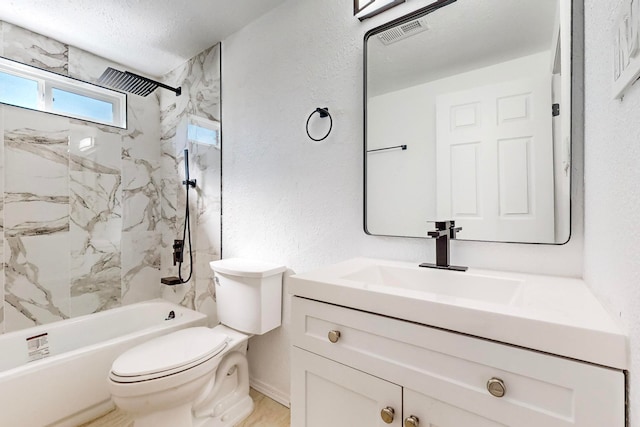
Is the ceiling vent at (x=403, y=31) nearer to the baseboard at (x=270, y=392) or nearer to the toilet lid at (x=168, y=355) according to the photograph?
the toilet lid at (x=168, y=355)

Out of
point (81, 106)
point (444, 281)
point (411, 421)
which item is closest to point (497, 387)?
point (411, 421)

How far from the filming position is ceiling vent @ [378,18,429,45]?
130cm

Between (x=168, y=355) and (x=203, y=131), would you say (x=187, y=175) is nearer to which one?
(x=203, y=131)

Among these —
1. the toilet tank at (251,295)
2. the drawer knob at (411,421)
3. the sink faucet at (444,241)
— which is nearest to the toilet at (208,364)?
the toilet tank at (251,295)

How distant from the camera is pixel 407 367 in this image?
764 millimetres

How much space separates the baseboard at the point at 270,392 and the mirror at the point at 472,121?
1149mm

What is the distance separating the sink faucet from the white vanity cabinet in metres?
0.44

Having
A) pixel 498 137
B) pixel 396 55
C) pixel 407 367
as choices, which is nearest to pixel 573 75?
pixel 498 137

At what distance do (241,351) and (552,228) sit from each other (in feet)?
5.49

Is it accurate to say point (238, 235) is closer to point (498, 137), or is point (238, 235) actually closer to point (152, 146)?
point (152, 146)

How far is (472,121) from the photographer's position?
45.5 inches

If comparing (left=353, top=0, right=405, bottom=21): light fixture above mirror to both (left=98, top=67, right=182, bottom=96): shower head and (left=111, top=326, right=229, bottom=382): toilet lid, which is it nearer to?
(left=98, top=67, right=182, bottom=96): shower head

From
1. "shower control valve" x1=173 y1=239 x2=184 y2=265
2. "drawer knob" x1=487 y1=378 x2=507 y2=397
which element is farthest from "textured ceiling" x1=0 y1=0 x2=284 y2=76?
"drawer knob" x1=487 y1=378 x2=507 y2=397

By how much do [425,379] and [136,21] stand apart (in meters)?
2.48
